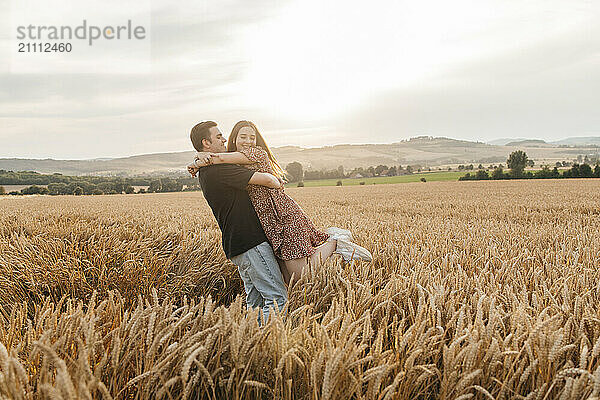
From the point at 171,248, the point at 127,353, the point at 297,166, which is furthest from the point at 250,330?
the point at 297,166

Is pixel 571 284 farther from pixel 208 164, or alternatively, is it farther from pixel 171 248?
pixel 171 248

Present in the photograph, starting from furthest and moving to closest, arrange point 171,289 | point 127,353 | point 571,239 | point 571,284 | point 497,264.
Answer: point 571,239
point 171,289
point 497,264
point 571,284
point 127,353

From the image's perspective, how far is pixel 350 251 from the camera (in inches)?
143

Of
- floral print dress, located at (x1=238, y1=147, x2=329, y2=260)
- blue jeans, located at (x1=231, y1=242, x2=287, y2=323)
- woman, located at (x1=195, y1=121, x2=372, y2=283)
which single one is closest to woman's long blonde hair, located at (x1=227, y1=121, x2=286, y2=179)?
woman, located at (x1=195, y1=121, x2=372, y2=283)

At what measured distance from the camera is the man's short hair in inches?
145

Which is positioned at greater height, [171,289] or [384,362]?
[384,362]

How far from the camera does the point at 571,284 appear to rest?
2.46 m

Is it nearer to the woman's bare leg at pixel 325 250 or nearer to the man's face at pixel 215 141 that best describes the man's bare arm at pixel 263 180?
the man's face at pixel 215 141

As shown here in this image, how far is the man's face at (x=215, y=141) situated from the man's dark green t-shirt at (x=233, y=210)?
0.23 m

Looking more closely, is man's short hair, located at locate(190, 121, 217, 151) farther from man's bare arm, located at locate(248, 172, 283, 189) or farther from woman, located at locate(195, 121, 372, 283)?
man's bare arm, located at locate(248, 172, 283, 189)

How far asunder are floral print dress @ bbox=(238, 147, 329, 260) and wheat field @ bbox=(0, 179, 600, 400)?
14.7 inches

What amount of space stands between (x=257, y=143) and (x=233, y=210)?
2.37 ft

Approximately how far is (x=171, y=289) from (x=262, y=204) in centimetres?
114

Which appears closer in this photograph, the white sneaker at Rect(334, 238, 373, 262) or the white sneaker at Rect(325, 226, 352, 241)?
the white sneaker at Rect(334, 238, 373, 262)
